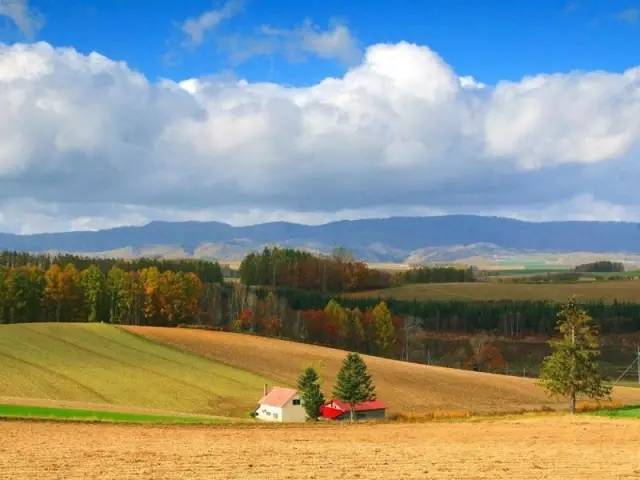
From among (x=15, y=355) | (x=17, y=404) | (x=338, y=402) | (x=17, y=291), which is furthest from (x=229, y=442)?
(x=17, y=291)

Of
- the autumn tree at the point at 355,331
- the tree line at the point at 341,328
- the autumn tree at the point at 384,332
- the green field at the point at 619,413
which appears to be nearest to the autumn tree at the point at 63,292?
the tree line at the point at 341,328

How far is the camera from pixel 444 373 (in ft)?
284

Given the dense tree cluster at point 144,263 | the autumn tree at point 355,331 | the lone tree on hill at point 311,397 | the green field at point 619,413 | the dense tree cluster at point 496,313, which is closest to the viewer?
the green field at point 619,413

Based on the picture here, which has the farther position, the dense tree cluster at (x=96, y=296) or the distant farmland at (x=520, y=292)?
the distant farmland at (x=520, y=292)

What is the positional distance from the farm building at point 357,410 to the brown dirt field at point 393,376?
1563 millimetres

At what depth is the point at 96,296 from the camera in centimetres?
11388

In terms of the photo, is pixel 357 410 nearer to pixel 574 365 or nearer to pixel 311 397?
pixel 311 397

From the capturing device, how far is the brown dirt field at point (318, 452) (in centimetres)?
2494

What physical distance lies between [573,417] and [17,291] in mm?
84146

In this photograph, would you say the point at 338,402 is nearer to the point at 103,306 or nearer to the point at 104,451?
the point at 104,451

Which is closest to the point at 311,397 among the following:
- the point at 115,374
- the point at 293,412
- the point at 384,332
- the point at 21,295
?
the point at 293,412

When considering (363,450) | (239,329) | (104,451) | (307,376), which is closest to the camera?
(104,451)

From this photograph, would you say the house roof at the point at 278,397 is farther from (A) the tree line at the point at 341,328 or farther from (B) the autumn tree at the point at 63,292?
(A) the tree line at the point at 341,328

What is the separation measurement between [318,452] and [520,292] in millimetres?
159877
